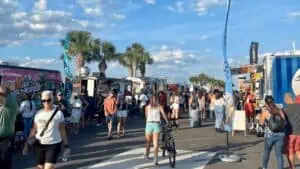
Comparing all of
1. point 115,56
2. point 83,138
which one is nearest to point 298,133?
point 83,138

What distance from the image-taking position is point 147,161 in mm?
10938

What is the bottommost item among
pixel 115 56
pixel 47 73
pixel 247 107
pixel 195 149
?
pixel 195 149

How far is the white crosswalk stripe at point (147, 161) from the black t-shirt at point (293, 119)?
223 cm

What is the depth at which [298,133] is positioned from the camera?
Result: 30.5ft

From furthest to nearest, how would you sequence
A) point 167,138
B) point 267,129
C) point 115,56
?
point 115,56, point 167,138, point 267,129

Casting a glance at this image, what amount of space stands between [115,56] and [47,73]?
3529 centimetres

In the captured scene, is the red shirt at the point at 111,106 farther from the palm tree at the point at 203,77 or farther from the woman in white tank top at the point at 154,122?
the palm tree at the point at 203,77

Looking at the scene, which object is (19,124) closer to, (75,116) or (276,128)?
(75,116)

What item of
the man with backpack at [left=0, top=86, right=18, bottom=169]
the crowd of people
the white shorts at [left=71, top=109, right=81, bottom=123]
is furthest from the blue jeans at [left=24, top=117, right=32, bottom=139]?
the man with backpack at [left=0, top=86, right=18, bottom=169]

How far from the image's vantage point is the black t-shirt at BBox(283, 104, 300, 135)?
9258 millimetres

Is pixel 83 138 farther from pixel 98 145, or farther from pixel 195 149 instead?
pixel 195 149

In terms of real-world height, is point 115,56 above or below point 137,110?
above

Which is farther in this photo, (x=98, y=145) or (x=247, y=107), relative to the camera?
(x=247, y=107)

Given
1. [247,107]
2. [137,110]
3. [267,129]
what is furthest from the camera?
[137,110]
